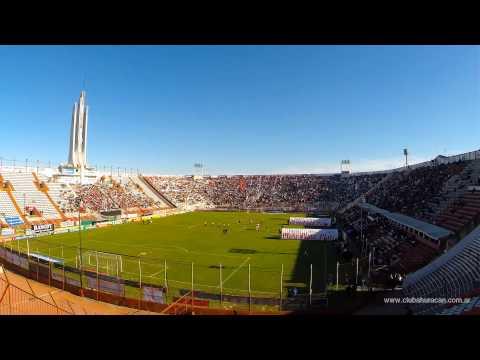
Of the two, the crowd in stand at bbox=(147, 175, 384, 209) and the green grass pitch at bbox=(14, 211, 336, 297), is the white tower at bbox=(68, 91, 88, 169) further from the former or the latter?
the green grass pitch at bbox=(14, 211, 336, 297)

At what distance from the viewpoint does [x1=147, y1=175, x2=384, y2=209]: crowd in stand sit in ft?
199

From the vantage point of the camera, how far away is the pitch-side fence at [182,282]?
13.3 meters

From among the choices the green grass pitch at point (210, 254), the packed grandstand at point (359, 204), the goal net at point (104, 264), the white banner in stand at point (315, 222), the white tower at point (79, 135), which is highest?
the white tower at point (79, 135)

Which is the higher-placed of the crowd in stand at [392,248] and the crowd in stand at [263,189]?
the crowd in stand at [263,189]

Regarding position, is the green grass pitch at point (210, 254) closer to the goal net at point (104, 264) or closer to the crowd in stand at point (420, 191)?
the goal net at point (104, 264)

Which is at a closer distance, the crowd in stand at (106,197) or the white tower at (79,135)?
the crowd in stand at (106,197)

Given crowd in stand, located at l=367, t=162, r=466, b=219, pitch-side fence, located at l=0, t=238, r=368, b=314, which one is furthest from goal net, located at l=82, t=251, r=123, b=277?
crowd in stand, located at l=367, t=162, r=466, b=219

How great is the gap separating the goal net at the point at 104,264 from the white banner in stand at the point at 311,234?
51.3ft

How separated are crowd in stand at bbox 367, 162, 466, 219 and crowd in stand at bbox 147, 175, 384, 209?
16.9 m

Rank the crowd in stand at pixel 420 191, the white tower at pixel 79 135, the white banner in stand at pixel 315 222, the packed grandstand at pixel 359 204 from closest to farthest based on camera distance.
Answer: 1. the packed grandstand at pixel 359 204
2. the crowd in stand at pixel 420 191
3. the white banner in stand at pixel 315 222
4. the white tower at pixel 79 135

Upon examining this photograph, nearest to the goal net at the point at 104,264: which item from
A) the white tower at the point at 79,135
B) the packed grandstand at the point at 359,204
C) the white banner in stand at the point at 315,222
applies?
the packed grandstand at the point at 359,204

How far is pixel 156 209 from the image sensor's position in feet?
189
